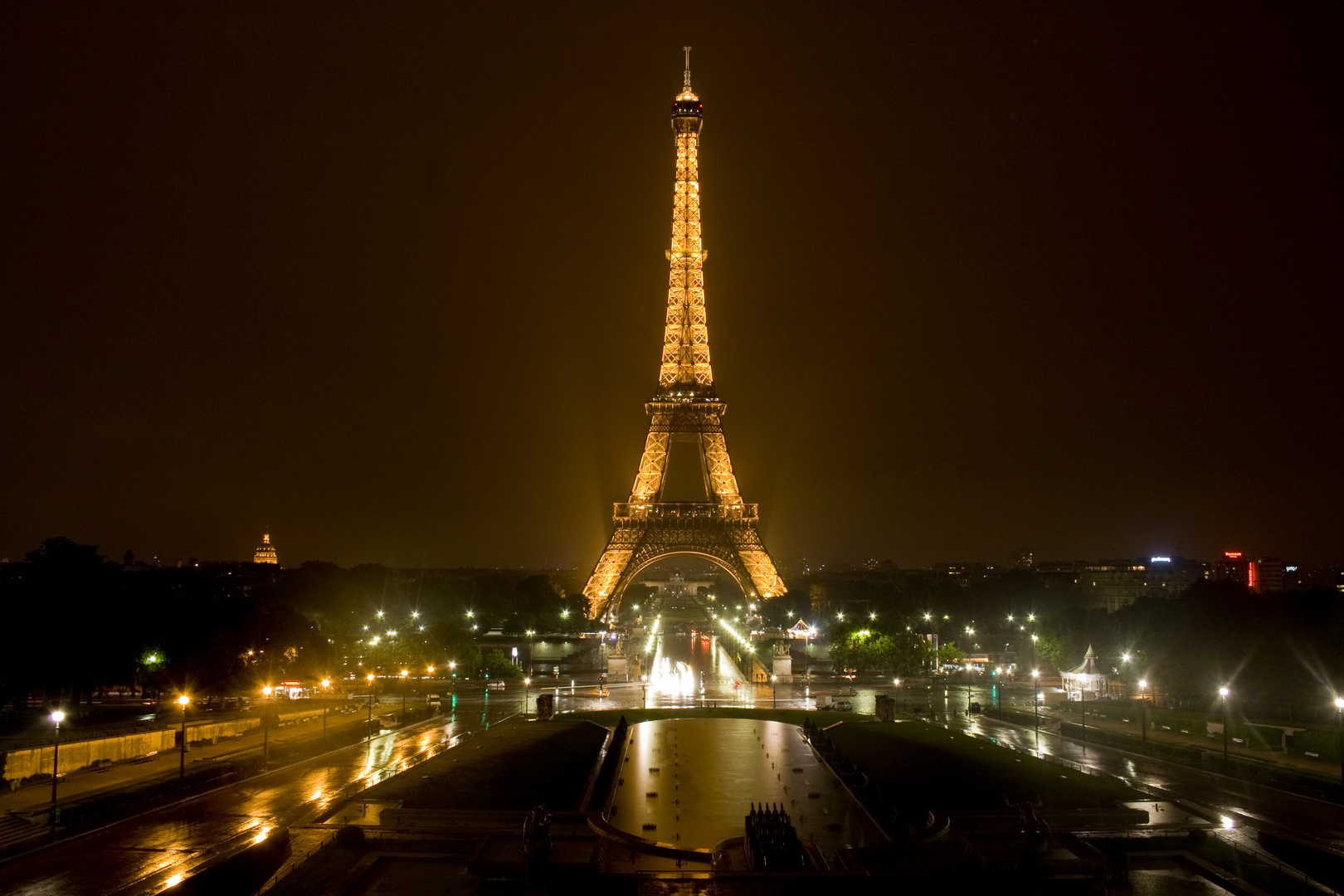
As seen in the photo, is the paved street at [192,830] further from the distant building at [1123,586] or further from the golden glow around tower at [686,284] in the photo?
the distant building at [1123,586]

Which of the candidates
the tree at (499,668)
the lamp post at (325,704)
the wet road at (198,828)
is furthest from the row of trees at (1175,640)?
the wet road at (198,828)

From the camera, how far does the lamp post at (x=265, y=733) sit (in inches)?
1578

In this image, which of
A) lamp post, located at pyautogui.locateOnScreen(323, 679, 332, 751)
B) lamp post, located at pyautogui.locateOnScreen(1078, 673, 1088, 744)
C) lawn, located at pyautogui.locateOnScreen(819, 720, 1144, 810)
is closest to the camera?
lawn, located at pyautogui.locateOnScreen(819, 720, 1144, 810)

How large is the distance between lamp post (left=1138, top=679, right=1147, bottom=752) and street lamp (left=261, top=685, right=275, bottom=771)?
31432 mm

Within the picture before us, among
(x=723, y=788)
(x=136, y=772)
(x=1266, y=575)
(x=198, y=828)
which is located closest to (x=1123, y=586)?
(x=1266, y=575)

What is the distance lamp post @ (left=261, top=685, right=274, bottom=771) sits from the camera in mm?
40094

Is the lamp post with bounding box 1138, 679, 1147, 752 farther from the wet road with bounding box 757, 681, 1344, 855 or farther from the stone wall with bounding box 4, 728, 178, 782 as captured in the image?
the stone wall with bounding box 4, 728, 178, 782

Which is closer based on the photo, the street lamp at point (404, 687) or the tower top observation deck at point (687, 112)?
the street lamp at point (404, 687)

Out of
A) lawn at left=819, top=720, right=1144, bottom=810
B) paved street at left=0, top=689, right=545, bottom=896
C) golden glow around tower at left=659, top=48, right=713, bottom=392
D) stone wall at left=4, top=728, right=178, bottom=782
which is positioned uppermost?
golden glow around tower at left=659, top=48, right=713, bottom=392

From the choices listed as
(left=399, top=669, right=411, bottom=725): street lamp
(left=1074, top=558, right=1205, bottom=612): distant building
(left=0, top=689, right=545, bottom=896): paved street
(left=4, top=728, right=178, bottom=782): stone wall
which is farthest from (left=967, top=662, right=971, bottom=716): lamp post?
(left=1074, top=558, right=1205, bottom=612): distant building

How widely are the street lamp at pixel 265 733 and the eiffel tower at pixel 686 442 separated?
134ft

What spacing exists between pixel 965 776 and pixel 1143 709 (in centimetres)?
1528

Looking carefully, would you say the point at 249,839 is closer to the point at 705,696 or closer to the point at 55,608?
the point at 55,608

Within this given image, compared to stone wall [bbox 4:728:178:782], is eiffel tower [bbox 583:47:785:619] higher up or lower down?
higher up
